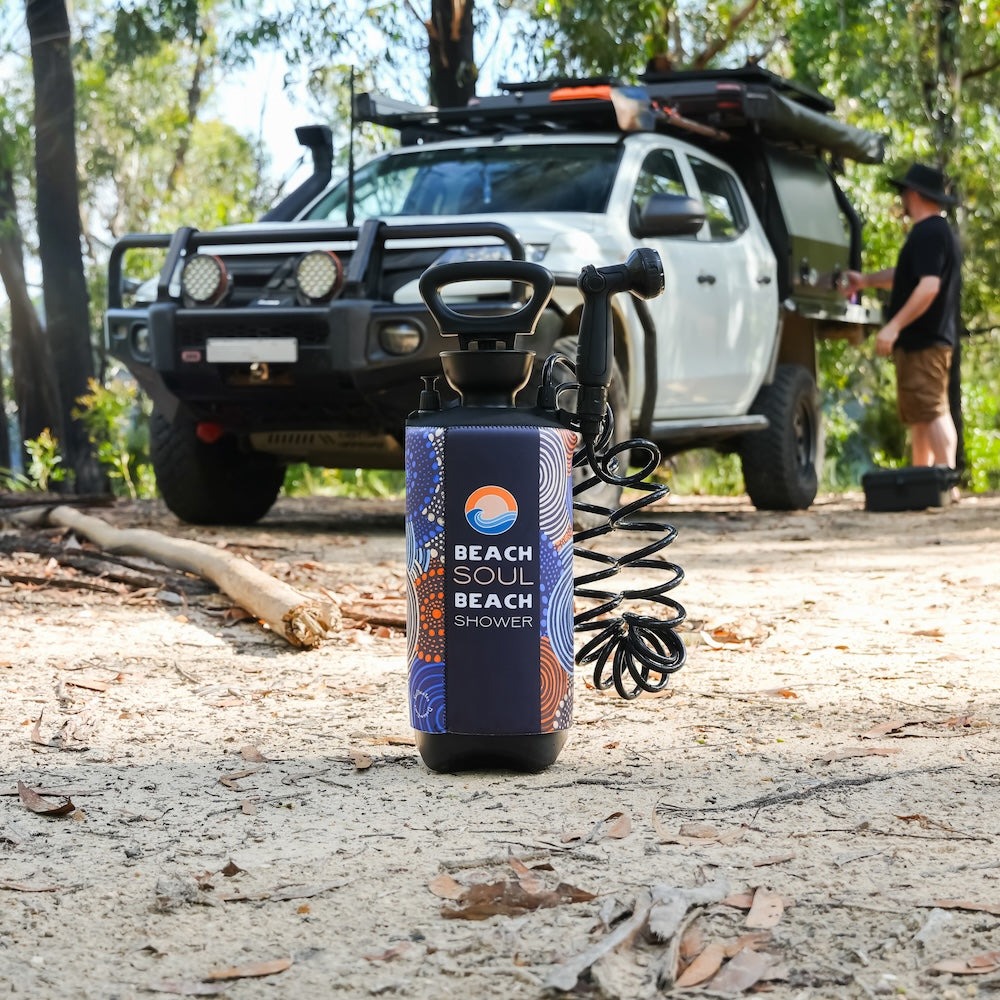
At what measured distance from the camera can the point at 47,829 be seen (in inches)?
106

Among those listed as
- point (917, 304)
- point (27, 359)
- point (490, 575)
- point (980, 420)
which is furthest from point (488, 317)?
point (27, 359)

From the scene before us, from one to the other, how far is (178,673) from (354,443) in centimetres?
312

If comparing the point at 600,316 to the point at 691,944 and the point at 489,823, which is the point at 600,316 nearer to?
the point at 489,823

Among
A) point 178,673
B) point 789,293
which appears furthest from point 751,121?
point 178,673

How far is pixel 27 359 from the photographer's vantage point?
22.4 m

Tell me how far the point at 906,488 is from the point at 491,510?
22.9 ft

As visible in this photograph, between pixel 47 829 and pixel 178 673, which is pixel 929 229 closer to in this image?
pixel 178 673

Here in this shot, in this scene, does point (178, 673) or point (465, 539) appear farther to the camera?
point (178, 673)

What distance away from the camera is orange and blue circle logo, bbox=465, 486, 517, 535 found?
282 centimetres

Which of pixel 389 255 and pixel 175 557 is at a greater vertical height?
pixel 389 255

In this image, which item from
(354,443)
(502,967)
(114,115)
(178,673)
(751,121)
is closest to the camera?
(502,967)

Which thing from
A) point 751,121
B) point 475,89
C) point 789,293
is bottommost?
point 789,293

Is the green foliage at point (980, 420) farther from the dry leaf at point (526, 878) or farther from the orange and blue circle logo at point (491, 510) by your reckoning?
the dry leaf at point (526, 878)

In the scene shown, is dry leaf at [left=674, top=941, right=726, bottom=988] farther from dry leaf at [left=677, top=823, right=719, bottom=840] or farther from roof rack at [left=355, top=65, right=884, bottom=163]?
roof rack at [left=355, top=65, right=884, bottom=163]
